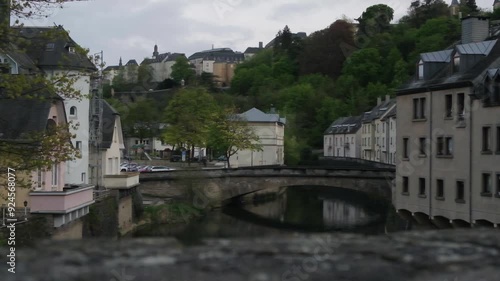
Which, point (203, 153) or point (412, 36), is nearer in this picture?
point (203, 153)

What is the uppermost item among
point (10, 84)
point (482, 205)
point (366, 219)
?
point (10, 84)

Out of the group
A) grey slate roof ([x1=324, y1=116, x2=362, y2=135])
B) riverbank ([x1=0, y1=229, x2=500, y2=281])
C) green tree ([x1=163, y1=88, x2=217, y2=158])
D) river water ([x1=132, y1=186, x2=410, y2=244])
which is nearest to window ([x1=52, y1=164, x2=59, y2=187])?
river water ([x1=132, y1=186, x2=410, y2=244])

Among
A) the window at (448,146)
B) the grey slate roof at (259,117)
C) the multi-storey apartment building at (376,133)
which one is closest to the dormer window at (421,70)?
the window at (448,146)

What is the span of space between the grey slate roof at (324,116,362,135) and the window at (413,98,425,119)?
5592cm

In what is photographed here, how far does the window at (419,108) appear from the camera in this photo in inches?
1236

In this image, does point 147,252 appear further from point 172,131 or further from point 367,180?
point 172,131

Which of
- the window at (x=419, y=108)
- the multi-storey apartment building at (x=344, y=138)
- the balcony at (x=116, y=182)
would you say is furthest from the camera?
the multi-storey apartment building at (x=344, y=138)

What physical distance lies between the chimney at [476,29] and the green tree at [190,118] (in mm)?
32147

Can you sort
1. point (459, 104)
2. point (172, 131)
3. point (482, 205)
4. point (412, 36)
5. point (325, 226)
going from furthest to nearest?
1. point (412, 36)
2. point (172, 131)
3. point (325, 226)
4. point (459, 104)
5. point (482, 205)

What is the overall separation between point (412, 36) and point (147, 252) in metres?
109

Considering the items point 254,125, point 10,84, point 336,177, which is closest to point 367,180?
point 336,177

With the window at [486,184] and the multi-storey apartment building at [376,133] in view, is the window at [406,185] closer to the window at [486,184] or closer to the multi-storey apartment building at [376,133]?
the window at [486,184]

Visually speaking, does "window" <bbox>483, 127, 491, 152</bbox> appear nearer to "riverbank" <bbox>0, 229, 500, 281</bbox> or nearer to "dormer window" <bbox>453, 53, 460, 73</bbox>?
"dormer window" <bbox>453, 53, 460, 73</bbox>

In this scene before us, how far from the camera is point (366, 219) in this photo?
44.8 metres
